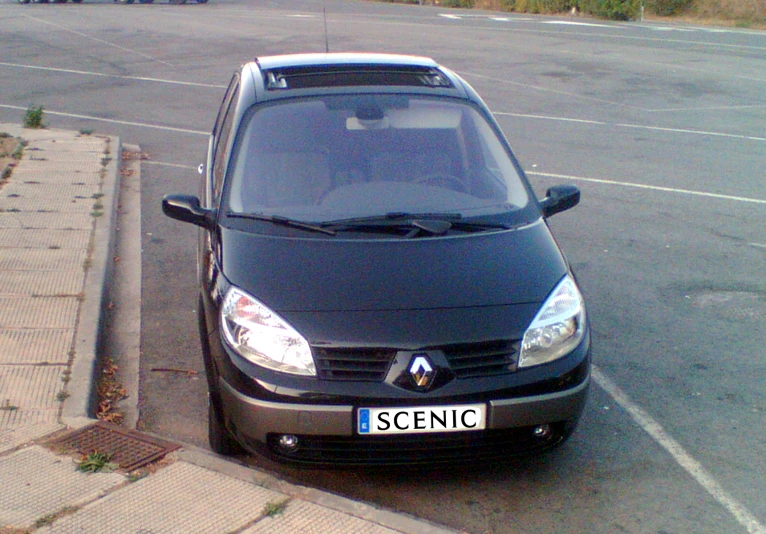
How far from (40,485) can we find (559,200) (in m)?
3.01

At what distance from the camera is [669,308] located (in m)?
6.32

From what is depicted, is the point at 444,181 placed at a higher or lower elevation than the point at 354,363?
higher

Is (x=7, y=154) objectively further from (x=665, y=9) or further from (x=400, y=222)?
(x=665, y=9)

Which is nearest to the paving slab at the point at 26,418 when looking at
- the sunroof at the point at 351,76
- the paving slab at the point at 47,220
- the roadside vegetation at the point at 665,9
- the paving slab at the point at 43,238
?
the sunroof at the point at 351,76

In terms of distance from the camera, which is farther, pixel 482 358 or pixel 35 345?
pixel 35 345

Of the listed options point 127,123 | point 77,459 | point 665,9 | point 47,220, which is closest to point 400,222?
point 77,459

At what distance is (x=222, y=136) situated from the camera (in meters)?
5.62

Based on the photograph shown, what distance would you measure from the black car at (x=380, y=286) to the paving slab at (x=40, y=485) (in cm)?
61

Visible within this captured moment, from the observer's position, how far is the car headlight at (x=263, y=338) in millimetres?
3689

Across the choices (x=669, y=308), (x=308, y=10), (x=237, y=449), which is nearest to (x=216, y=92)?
(x=669, y=308)

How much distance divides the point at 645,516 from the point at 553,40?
25916 mm

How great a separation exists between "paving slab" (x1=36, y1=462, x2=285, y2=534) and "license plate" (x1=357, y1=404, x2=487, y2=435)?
48cm

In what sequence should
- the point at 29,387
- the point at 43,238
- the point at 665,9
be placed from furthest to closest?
1. the point at 665,9
2. the point at 43,238
3. the point at 29,387

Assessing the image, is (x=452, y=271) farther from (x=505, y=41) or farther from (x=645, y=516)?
(x=505, y=41)
